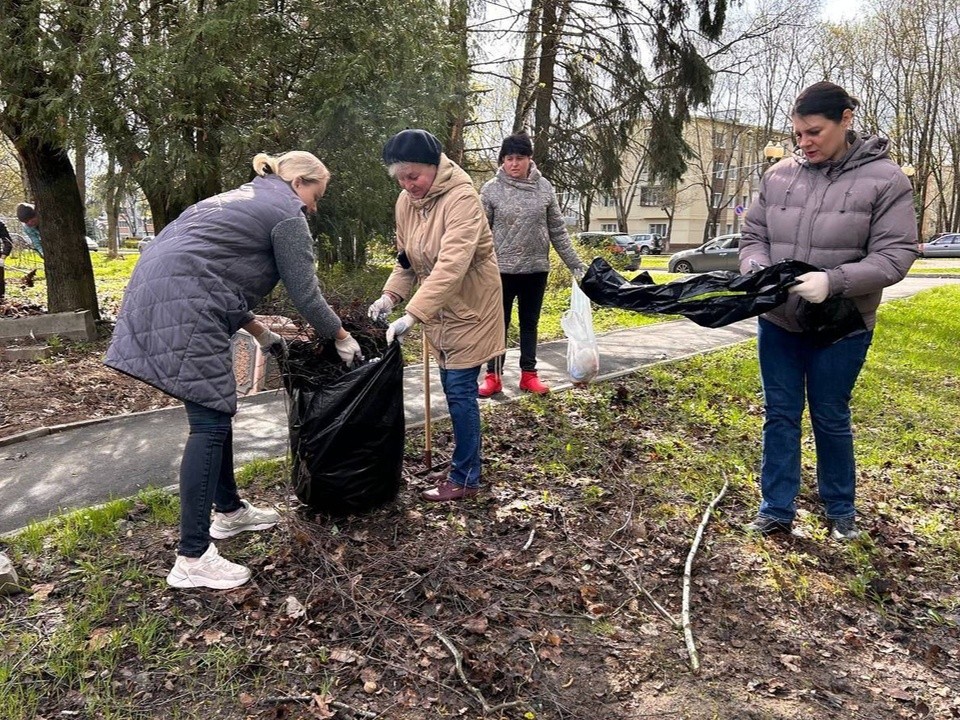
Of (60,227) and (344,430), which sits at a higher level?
(60,227)

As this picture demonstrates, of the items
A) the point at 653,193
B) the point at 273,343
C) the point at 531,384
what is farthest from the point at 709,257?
the point at 273,343

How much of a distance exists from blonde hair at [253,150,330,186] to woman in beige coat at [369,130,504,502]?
0.38 m

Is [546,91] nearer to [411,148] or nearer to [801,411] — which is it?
[411,148]

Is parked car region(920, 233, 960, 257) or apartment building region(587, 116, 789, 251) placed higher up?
apartment building region(587, 116, 789, 251)

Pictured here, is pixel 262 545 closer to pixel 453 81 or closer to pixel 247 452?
pixel 247 452

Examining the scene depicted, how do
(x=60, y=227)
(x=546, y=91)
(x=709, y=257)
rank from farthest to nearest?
(x=709, y=257), (x=546, y=91), (x=60, y=227)

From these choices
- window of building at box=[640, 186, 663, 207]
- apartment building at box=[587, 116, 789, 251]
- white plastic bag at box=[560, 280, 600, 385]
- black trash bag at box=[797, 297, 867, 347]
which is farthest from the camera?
apartment building at box=[587, 116, 789, 251]

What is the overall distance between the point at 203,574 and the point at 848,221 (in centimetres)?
287

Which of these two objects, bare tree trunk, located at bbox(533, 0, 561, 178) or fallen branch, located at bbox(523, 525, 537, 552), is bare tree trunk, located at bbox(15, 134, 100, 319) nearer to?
fallen branch, located at bbox(523, 525, 537, 552)

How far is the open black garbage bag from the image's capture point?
269 centimetres

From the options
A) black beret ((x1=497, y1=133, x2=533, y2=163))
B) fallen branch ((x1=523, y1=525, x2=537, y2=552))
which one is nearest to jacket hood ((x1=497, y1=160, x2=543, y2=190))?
black beret ((x1=497, y1=133, x2=533, y2=163))

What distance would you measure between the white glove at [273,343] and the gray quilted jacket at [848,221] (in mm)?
2171

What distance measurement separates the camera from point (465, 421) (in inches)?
132

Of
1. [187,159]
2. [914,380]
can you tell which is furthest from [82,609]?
[914,380]
